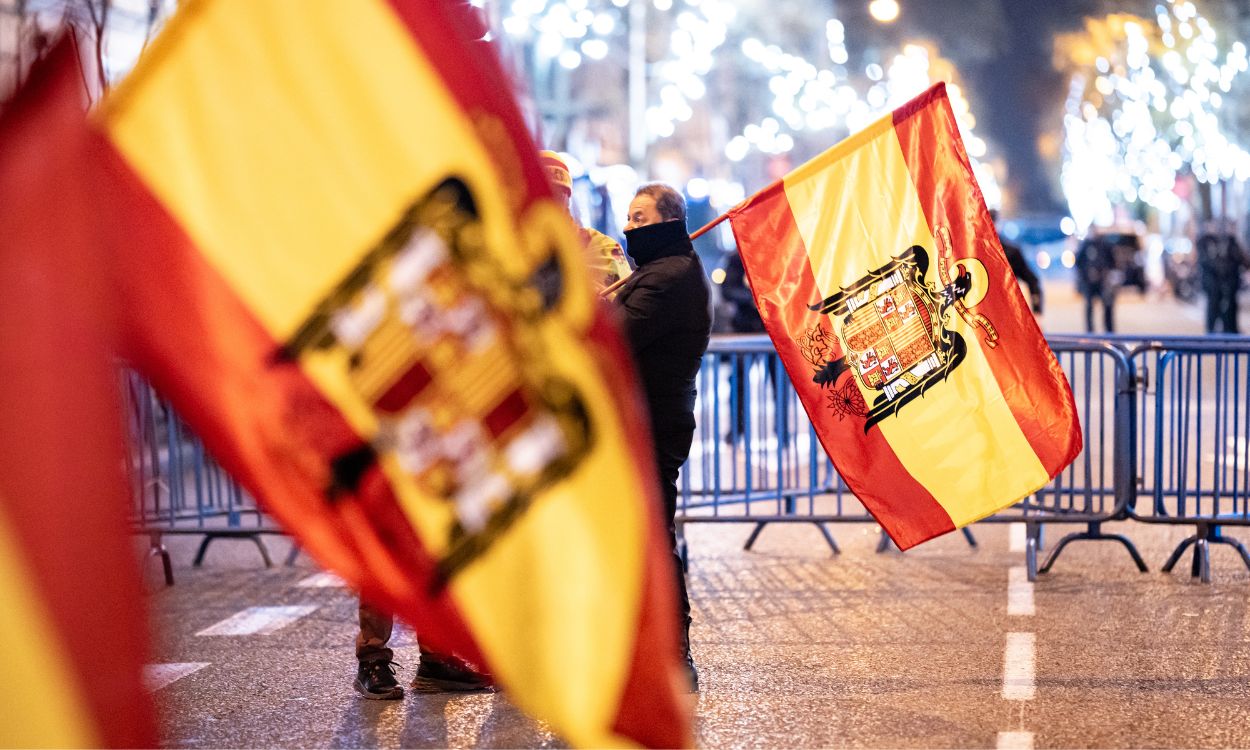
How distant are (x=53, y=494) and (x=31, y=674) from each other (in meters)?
0.24

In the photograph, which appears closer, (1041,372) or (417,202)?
(417,202)

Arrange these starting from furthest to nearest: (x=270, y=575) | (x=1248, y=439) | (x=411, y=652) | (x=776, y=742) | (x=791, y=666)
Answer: (x=270, y=575)
(x=1248, y=439)
(x=411, y=652)
(x=791, y=666)
(x=776, y=742)

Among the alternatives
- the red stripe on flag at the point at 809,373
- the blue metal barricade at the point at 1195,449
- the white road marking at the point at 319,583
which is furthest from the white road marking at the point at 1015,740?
the white road marking at the point at 319,583

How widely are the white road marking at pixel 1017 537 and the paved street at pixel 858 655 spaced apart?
0.11 ft

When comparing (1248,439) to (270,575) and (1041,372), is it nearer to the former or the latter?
(1041,372)

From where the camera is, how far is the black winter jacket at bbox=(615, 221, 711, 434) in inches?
240

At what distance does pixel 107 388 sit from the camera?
2.19 metres

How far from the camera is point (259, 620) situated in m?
7.89

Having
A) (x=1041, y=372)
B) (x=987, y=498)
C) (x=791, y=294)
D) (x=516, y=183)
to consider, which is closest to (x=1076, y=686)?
(x=987, y=498)

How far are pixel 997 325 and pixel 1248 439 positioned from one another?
2871mm

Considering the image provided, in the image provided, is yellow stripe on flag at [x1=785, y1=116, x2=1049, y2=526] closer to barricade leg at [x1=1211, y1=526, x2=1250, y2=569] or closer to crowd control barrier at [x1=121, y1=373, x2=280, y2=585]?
barricade leg at [x1=1211, y1=526, x2=1250, y2=569]

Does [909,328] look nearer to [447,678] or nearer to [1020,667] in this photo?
[1020,667]

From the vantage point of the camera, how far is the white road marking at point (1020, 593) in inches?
301

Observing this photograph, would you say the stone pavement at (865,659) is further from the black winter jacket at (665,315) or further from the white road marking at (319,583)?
the black winter jacket at (665,315)
